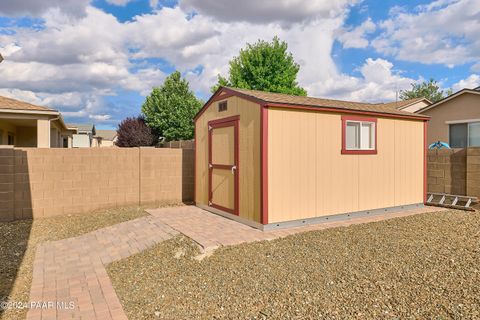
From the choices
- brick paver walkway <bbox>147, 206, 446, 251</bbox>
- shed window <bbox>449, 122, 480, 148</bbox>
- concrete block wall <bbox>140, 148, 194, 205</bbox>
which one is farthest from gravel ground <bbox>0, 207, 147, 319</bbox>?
shed window <bbox>449, 122, 480, 148</bbox>

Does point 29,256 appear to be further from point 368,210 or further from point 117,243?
point 368,210

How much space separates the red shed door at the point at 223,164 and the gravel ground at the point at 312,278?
6.86ft

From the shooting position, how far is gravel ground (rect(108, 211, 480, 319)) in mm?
3080

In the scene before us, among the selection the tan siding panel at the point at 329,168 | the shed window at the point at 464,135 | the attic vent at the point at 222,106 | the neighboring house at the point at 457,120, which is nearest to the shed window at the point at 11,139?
the attic vent at the point at 222,106

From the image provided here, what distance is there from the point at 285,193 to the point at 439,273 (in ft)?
9.94

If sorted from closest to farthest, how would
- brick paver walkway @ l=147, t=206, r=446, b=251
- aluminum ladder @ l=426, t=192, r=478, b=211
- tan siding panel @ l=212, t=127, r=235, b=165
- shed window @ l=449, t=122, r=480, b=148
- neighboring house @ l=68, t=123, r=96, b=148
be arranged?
brick paver walkway @ l=147, t=206, r=446, b=251
tan siding panel @ l=212, t=127, r=235, b=165
aluminum ladder @ l=426, t=192, r=478, b=211
shed window @ l=449, t=122, r=480, b=148
neighboring house @ l=68, t=123, r=96, b=148

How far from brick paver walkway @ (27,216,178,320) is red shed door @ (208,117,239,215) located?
156 cm

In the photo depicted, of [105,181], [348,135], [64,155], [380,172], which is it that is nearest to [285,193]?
[348,135]

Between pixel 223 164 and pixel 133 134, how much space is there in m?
19.7

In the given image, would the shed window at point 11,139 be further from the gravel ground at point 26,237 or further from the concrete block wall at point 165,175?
the concrete block wall at point 165,175

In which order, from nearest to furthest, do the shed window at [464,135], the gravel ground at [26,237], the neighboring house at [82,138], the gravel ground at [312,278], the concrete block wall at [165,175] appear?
1. the gravel ground at [312,278]
2. the gravel ground at [26,237]
3. the concrete block wall at [165,175]
4. the shed window at [464,135]
5. the neighboring house at [82,138]

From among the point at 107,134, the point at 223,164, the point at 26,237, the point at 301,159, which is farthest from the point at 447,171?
the point at 107,134

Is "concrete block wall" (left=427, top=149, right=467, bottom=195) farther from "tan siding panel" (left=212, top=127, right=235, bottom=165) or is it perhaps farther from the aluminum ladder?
"tan siding panel" (left=212, top=127, right=235, bottom=165)

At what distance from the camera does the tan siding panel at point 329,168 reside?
622 cm
